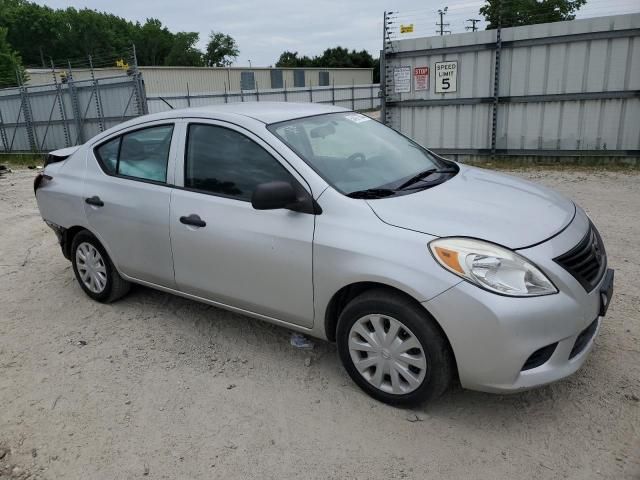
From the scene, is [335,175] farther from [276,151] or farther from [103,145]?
[103,145]

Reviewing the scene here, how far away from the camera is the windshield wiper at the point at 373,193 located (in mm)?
3064

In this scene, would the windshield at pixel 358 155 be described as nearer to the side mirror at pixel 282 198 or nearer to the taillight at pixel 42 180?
the side mirror at pixel 282 198

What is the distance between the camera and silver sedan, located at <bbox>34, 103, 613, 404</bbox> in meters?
2.58

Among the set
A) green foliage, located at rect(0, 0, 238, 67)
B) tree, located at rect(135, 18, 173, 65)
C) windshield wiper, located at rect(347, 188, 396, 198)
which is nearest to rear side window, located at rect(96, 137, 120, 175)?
windshield wiper, located at rect(347, 188, 396, 198)

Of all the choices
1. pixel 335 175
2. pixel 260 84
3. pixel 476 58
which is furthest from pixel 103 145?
pixel 260 84

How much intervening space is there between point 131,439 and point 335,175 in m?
1.89

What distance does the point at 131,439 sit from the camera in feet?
9.44

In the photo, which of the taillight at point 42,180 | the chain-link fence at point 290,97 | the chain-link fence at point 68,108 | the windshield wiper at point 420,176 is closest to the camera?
the windshield wiper at point 420,176

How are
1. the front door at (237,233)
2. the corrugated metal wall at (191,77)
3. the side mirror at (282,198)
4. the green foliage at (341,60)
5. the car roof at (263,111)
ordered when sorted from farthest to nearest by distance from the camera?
the green foliage at (341,60) → the corrugated metal wall at (191,77) → the car roof at (263,111) → the front door at (237,233) → the side mirror at (282,198)

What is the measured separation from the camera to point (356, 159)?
3.47m

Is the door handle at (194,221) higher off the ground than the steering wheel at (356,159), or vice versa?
the steering wheel at (356,159)

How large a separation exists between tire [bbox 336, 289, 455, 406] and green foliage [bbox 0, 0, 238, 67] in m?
84.6

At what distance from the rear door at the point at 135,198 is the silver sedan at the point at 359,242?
0.01 metres

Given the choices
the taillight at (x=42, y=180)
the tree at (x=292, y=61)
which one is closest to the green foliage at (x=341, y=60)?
the tree at (x=292, y=61)
